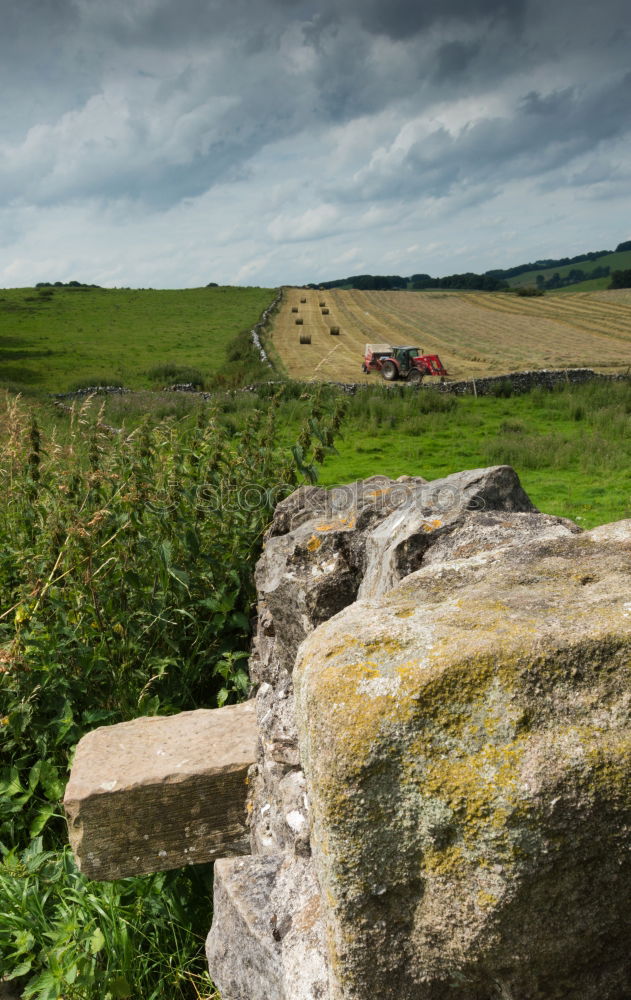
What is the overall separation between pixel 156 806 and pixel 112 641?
1.76 m

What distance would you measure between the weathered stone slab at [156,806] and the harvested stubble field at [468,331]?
A: 17.3 m

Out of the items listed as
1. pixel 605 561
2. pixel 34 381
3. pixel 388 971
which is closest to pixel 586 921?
pixel 388 971

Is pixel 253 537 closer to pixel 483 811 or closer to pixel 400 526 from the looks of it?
pixel 400 526

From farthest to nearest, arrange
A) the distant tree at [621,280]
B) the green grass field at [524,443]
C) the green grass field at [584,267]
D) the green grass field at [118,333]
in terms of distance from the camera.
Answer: the green grass field at [584,267] → the distant tree at [621,280] → the green grass field at [118,333] → the green grass field at [524,443]

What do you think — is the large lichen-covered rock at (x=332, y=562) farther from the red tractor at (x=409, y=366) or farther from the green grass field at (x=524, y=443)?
the red tractor at (x=409, y=366)

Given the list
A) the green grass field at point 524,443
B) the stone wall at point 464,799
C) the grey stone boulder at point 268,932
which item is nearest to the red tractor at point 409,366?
the green grass field at point 524,443

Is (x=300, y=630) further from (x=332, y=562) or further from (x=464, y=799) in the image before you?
(x=464, y=799)

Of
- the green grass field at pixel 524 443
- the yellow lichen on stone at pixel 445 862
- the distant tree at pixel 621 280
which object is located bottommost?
the green grass field at pixel 524 443

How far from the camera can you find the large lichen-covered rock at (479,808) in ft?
5.94

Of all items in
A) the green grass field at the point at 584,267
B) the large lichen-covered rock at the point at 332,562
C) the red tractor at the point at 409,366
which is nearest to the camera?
the large lichen-covered rock at the point at 332,562

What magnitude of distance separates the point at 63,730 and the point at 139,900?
1.19 meters

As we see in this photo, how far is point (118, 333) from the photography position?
197 feet

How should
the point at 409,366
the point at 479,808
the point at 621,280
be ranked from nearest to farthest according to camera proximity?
the point at 479,808
the point at 409,366
the point at 621,280

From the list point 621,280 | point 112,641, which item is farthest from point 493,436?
point 621,280
